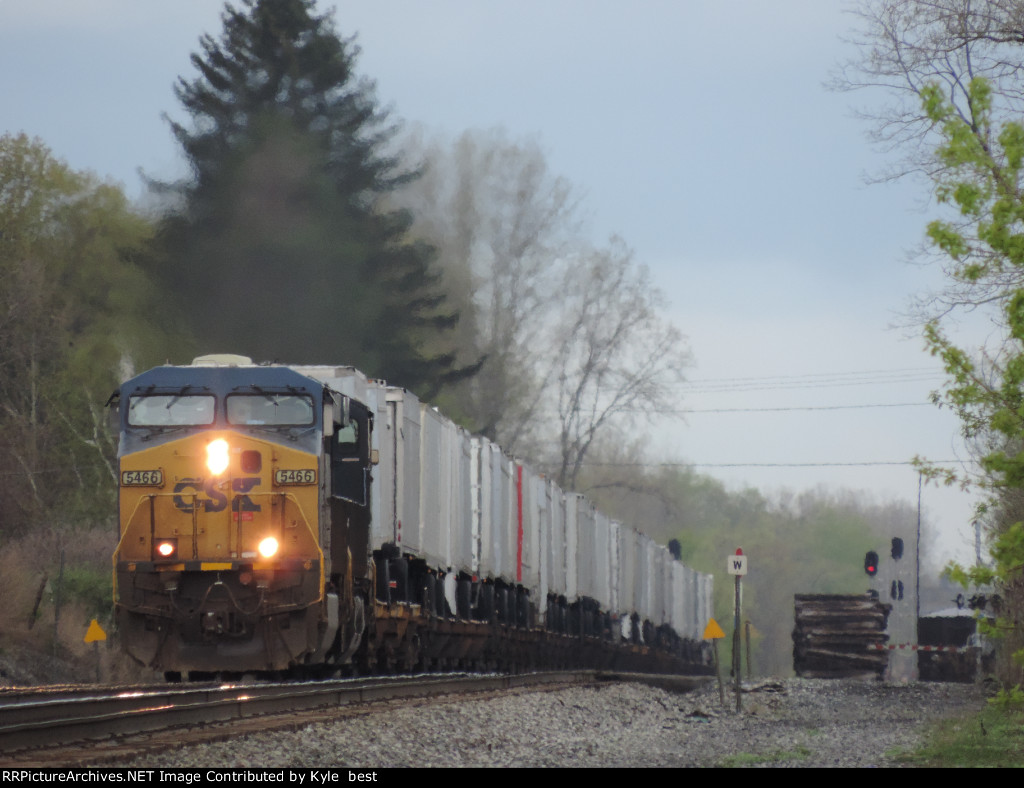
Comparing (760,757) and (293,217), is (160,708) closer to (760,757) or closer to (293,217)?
(760,757)

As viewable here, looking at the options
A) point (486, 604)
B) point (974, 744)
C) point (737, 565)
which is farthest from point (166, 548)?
point (486, 604)

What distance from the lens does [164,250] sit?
123 ft

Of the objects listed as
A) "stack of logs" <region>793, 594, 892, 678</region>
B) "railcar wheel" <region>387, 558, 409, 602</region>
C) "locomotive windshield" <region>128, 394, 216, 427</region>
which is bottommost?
"stack of logs" <region>793, 594, 892, 678</region>

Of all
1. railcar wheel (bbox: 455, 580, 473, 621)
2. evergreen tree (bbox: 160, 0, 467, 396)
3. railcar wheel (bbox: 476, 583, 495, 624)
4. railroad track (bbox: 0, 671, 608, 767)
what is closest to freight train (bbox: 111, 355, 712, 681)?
railroad track (bbox: 0, 671, 608, 767)

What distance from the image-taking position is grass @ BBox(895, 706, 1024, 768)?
1099 centimetres

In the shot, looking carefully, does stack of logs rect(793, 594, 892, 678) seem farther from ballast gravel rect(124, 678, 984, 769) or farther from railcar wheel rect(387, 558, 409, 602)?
railcar wheel rect(387, 558, 409, 602)

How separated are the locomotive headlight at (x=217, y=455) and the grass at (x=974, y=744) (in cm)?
757

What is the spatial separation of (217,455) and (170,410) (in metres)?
0.77

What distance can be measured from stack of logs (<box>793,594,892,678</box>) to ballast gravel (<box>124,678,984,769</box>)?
38.3 ft

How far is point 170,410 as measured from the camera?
16.2 m

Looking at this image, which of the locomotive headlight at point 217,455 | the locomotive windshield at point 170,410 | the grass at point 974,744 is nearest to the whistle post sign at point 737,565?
the grass at point 974,744

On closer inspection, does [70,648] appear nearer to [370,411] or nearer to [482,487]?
[482,487]

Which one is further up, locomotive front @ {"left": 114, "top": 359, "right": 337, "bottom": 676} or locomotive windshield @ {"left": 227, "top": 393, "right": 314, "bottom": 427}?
locomotive windshield @ {"left": 227, "top": 393, "right": 314, "bottom": 427}
